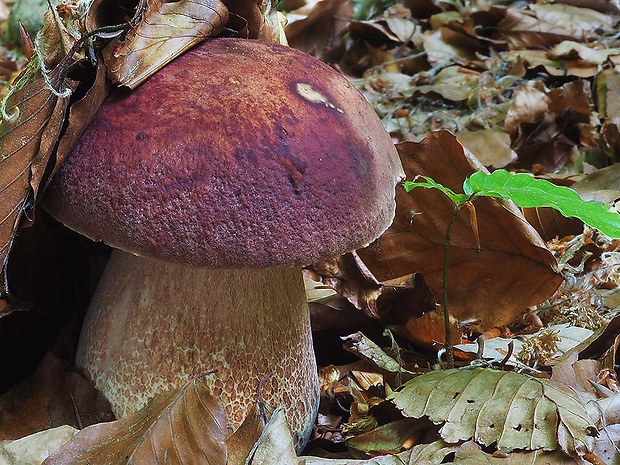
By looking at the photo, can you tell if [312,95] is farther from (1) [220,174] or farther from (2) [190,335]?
(2) [190,335]

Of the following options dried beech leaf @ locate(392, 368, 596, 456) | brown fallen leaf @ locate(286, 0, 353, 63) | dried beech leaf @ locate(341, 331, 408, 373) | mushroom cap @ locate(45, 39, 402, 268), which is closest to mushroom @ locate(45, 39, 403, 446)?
mushroom cap @ locate(45, 39, 402, 268)

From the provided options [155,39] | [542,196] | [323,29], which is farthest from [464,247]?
[323,29]

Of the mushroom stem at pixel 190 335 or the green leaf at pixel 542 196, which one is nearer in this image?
the green leaf at pixel 542 196

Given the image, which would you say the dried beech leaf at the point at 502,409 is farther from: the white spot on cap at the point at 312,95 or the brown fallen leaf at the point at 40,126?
the brown fallen leaf at the point at 40,126

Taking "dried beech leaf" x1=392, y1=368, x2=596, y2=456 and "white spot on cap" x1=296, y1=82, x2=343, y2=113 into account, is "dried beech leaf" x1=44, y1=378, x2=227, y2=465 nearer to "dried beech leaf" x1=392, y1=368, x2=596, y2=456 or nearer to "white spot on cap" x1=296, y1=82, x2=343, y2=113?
"dried beech leaf" x1=392, y1=368, x2=596, y2=456

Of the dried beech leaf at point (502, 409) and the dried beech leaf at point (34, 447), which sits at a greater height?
the dried beech leaf at point (34, 447)

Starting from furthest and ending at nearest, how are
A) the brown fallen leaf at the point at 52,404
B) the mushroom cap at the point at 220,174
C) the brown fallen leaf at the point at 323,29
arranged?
the brown fallen leaf at the point at 323,29 < the brown fallen leaf at the point at 52,404 < the mushroom cap at the point at 220,174

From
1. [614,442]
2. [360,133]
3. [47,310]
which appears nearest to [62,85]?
[360,133]

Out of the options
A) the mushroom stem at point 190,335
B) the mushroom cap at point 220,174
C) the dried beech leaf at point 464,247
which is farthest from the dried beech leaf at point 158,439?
the dried beech leaf at point 464,247
